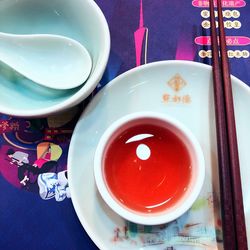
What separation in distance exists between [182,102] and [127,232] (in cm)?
33

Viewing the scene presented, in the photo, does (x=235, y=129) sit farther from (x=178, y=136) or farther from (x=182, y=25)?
(x=182, y=25)

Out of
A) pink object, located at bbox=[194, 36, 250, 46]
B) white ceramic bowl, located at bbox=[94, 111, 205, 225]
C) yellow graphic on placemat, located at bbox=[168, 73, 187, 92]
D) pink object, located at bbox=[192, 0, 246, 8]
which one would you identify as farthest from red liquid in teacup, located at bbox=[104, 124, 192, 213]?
pink object, located at bbox=[192, 0, 246, 8]

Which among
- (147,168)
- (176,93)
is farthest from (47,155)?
(176,93)

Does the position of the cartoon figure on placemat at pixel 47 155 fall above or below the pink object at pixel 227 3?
below

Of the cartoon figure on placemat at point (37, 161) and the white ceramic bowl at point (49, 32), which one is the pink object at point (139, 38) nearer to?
the white ceramic bowl at point (49, 32)

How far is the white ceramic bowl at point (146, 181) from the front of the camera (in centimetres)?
69

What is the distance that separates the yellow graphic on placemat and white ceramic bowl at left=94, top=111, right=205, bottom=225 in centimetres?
10

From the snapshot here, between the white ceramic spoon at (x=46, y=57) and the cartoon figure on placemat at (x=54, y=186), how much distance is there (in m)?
0.22

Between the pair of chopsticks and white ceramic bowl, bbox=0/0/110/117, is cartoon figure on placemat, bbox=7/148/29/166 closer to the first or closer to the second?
white ceramic bowl, bbox=0/0/110/117

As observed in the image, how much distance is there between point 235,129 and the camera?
2.42ft

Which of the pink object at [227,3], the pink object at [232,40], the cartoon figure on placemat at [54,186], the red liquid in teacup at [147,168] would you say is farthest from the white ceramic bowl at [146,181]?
the pink object at [227,3]

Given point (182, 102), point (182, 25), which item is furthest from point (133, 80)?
point (182, 25)

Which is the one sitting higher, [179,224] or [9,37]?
[9,37]

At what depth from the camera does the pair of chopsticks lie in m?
0.67
